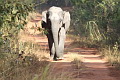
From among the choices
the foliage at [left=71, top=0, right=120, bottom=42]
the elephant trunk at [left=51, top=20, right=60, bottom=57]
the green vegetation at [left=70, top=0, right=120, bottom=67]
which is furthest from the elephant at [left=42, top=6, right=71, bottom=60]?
the foliage at [left=71, top=0, right=120, bottom=42]

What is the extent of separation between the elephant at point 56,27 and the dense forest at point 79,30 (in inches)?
31.6

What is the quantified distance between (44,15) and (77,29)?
8522mm

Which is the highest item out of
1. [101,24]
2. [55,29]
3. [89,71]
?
[101,24]

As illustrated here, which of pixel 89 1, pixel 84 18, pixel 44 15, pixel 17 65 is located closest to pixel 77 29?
pixel 84 18

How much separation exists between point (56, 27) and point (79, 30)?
329 inches

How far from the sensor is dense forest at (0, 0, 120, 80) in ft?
20.8

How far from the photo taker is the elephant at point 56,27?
10.8 meters

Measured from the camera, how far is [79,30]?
62.4 feet

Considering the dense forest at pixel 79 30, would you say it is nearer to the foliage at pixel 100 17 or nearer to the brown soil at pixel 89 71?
the foliage at pixel 100 17

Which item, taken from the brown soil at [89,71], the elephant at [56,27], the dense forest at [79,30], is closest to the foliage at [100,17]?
the dense forest at [79,30]

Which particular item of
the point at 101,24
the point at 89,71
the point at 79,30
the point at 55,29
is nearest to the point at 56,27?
the point at 55,29

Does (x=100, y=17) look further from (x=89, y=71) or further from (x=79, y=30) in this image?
(x=89, y=71)

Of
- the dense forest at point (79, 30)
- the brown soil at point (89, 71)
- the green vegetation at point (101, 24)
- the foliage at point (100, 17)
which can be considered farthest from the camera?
the foliage at point (100, 17)

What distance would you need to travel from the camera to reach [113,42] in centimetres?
1407
